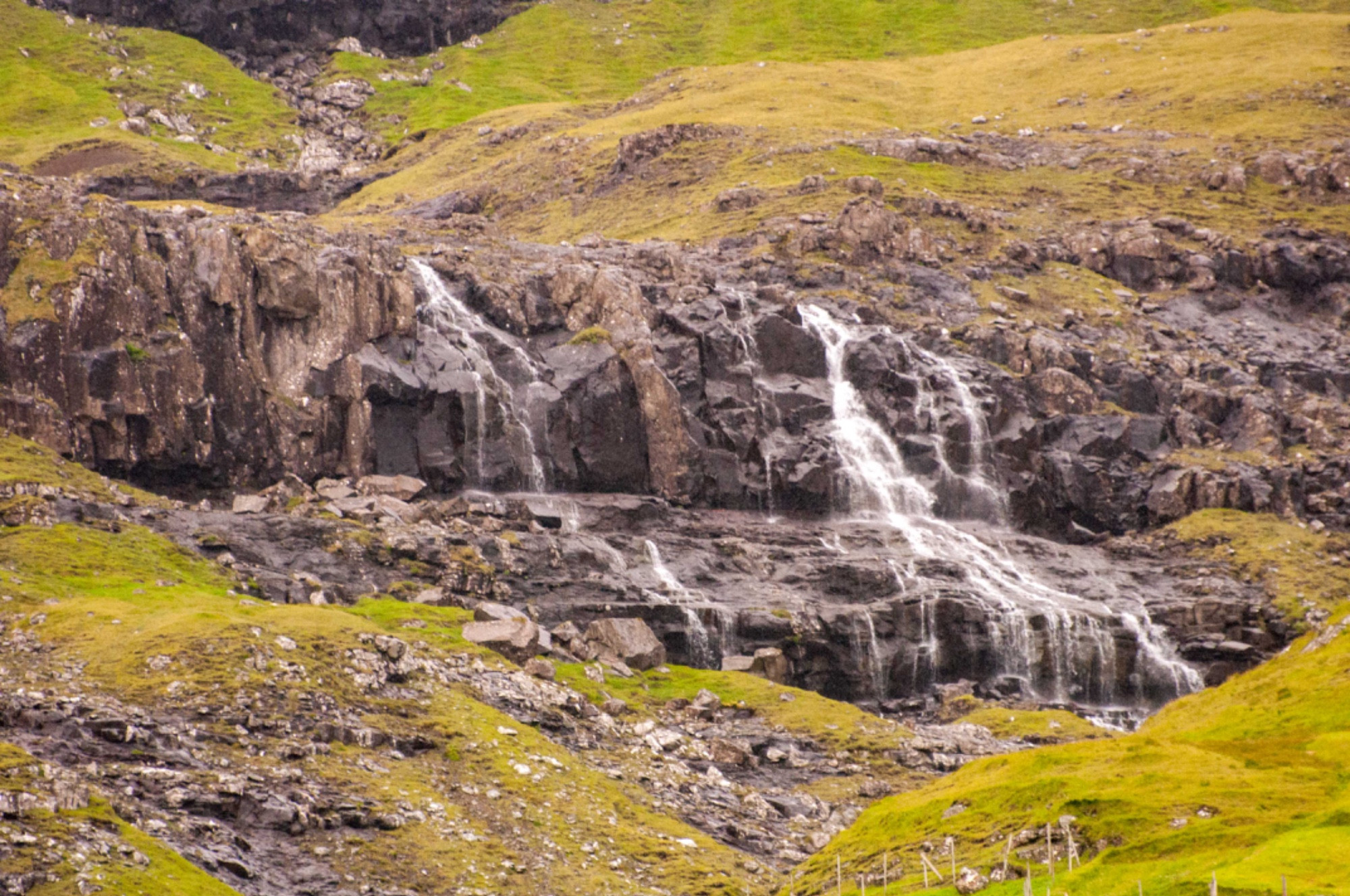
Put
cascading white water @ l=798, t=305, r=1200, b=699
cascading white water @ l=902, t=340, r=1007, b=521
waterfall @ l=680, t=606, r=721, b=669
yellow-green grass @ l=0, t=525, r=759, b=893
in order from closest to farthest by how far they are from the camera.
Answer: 1. yellow-green grass @ l=0, t=525, r=759, b=893
2. waterfall @ l=680, t=606, r=721, b=669
3. cascading white water @ l=798, t=305, r=1200, b=699
4. cascading white water @ l=902, t=340, r=1007, b=521

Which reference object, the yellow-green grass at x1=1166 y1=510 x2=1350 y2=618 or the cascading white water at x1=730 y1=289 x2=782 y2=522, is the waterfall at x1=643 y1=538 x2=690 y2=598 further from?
the yellow-green grass at x1=1166 y1=510 x2=1350 y2=618

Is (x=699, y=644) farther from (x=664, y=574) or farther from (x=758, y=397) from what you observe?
(x=758, y=397)

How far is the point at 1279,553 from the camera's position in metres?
97.8

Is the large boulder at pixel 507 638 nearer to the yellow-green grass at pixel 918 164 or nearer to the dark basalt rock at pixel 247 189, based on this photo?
the yellow-green grass at pixel 918 164

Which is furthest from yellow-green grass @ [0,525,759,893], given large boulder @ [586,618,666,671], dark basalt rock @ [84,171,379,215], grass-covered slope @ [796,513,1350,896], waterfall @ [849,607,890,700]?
dark basalt rock @ [84,171,379,215]

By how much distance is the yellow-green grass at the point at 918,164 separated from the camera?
148m

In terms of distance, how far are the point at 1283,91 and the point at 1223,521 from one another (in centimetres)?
9441

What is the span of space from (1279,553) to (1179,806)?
6720cm

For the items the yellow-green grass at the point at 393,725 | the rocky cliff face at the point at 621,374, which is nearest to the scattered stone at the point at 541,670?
the yellow-green grass at the point at 393,725

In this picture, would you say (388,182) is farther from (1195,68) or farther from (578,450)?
(1195,68)

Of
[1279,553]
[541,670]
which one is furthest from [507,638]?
[1279,553]

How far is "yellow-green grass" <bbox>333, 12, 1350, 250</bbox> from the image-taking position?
→ 5832 inches

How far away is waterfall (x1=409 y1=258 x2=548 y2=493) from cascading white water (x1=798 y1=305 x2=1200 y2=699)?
25621 millimetres

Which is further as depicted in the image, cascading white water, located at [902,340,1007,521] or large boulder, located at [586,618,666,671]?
cascading white water, located at [902,340,1007,521]
